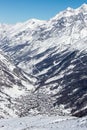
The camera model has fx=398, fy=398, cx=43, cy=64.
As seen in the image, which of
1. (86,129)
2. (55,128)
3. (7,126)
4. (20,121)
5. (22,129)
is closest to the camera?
(86,129)

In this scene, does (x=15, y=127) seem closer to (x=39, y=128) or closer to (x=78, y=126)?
(x=39, y=128)

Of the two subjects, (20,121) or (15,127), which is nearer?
(15,127)

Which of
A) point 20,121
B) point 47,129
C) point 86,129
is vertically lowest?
point 86,129

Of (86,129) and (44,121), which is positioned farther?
(44,121)

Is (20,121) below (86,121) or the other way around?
the other way around

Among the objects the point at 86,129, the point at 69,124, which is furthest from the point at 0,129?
the point at 86,129

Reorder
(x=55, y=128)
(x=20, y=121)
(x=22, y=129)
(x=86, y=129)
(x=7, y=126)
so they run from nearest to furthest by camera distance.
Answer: (x=86, y=129) → (x=55, y=128) → (x=22, y=129) → (x=7, y=126) → (x=20, y=121)

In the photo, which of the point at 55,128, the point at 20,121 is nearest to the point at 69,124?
the point at 55,128

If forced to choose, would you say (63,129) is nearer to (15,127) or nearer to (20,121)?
(15,127)

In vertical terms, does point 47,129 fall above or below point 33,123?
below
